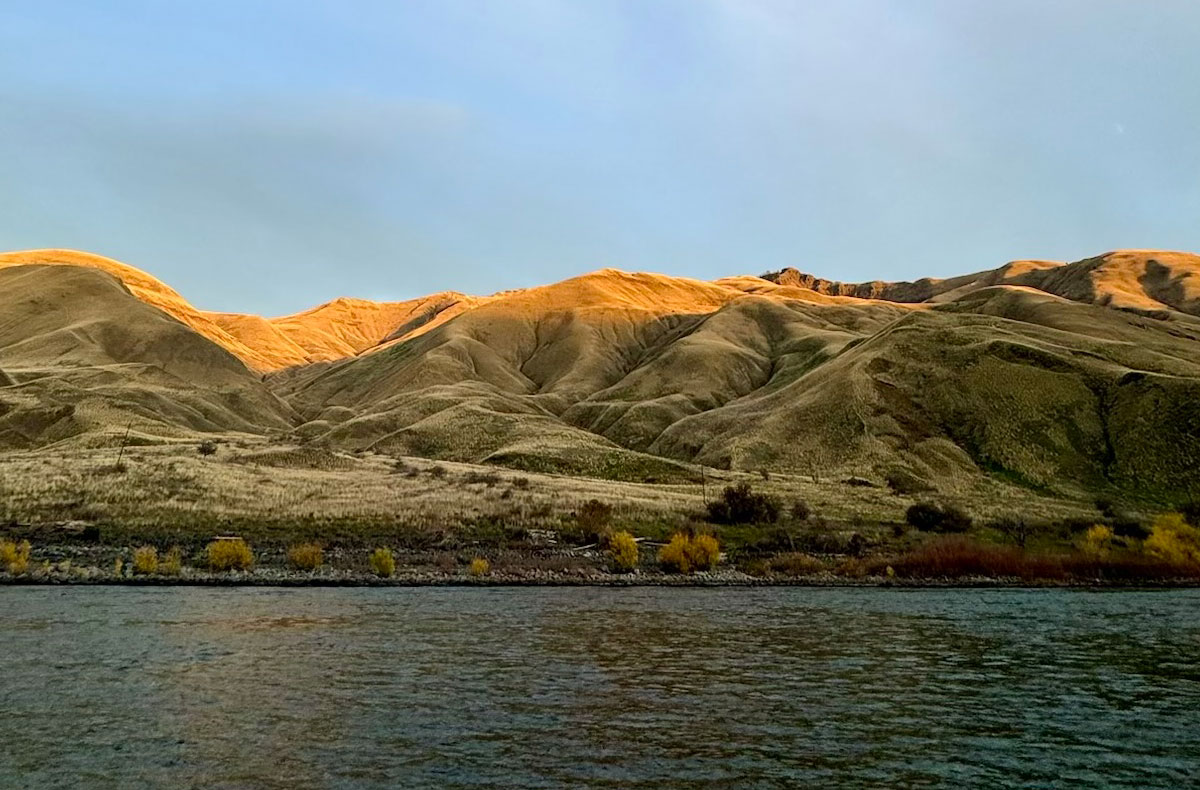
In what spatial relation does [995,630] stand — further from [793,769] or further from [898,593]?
[793,769]

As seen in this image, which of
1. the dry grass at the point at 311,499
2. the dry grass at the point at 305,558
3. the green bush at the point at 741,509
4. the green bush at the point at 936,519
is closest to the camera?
the dry grass at the point at 305,558

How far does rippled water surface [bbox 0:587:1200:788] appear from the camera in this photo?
1573 cm

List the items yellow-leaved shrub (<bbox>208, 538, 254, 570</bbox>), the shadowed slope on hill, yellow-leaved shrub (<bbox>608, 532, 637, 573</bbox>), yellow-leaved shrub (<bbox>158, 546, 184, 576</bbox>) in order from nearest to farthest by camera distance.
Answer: yellow-leaved shrub (<bbox>158, 546, 184, 576</bbox>)
yellow-leaved shrub (<bbox>208, 538, 254, 570</bbox>)
yellow-leaved shrub (<bbox>608, 532, 637, 573</bbox>)
the shadowed slope on hill

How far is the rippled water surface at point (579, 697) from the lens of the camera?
15727 millimetres

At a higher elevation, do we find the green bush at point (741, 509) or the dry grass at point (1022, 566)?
the green bush at point (741, 509)

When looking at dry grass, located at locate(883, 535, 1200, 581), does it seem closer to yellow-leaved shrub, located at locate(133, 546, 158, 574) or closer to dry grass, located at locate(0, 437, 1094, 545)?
dry grass, located at locate(0, 437, 1094, 545)

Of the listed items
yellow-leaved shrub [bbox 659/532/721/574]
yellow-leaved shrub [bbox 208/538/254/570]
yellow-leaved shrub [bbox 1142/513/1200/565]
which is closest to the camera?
yellow-leaved shrub [bbox 208/538/254/570]

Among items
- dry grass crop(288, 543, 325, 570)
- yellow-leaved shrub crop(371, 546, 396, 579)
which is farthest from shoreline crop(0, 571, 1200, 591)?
dry grass crop(288, 543, 325, 570)

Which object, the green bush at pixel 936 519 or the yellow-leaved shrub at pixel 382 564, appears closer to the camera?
the yellow-leaved shrub at pixel 382 564

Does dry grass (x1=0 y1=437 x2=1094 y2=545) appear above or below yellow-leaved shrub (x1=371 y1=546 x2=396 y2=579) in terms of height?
above

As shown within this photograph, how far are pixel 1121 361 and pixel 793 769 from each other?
154 m

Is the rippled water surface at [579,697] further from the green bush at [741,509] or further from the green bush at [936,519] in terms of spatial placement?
the green bush at [936,519]

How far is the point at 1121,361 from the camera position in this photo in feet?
473

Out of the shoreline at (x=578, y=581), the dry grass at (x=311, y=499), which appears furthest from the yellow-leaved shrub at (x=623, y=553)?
the dry grass at (x=311, y=499)
